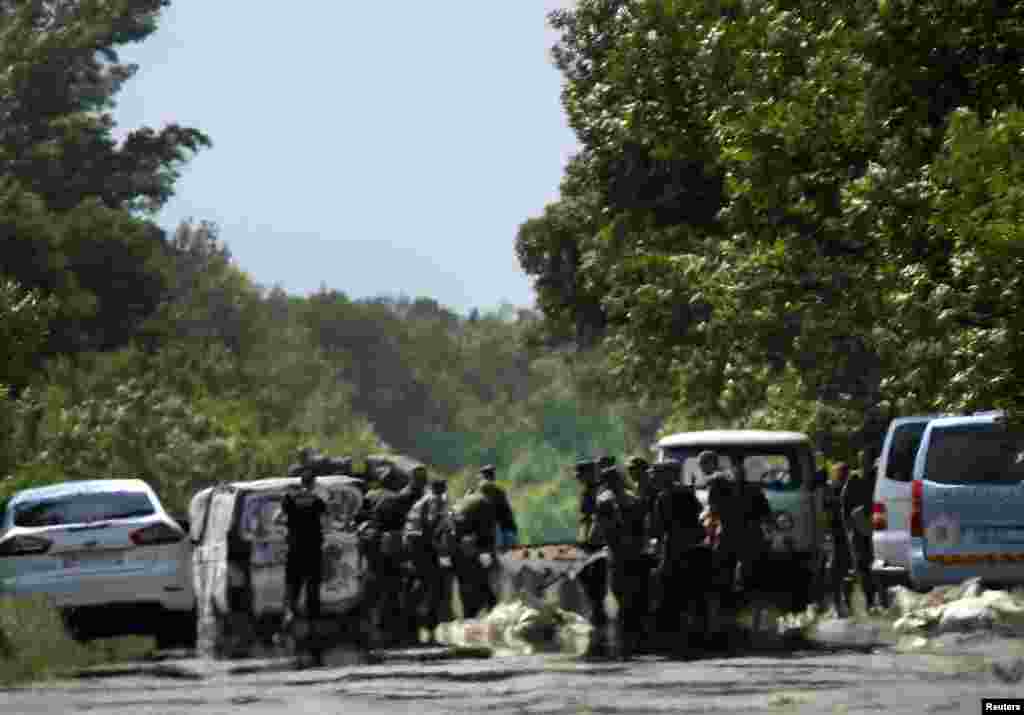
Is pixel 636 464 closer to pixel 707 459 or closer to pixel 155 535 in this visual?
pixel 707 459

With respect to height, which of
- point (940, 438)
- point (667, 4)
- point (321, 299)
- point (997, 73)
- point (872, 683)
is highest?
point (321, 299)

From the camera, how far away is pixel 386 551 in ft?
91.9

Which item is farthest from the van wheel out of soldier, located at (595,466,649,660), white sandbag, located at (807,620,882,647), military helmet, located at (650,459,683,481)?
white sandbag, located at (807,620,882,647)

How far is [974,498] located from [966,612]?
1.61 metres

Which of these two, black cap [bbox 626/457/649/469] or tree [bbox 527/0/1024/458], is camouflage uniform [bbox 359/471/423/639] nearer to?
black cap [bbox 626/457/649/469]

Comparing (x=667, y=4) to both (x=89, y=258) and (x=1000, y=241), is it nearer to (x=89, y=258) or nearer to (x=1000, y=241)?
(x=1000, y=241)

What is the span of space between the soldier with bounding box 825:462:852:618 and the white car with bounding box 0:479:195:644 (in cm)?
629

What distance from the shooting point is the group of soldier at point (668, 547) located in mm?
24219

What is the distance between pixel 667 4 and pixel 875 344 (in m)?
6.27

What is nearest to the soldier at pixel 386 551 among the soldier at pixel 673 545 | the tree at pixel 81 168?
the soldier at pixel 673 545

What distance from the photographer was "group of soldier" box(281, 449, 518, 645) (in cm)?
2597

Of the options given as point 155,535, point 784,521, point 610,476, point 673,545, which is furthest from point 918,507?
point 155,535

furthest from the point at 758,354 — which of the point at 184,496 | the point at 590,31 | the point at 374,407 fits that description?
the point at 374,407

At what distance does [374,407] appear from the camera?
147 metres
